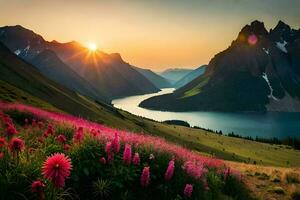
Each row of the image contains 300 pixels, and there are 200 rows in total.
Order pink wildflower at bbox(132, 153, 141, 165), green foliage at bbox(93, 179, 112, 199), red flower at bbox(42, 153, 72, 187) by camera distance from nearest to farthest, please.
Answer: red flower at bbox(42, 153, 72, 187), green foliage at bbox(93, 179, 112, 199), pink wildflower at bbox(132, 153, 141, 165)

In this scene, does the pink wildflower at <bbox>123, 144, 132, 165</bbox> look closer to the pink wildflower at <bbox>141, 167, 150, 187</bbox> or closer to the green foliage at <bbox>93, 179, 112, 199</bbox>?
the pink wildflower at <bbox>141, 167, 150, 187</bbox>

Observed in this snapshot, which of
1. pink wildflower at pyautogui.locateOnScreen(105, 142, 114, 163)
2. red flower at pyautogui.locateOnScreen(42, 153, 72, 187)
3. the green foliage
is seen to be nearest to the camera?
red flower at pyautogui.locateOnScreen(42, 153, 72, 187)

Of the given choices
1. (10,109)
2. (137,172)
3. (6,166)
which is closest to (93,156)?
(137,172)

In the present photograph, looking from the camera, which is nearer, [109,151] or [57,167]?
[57,167]

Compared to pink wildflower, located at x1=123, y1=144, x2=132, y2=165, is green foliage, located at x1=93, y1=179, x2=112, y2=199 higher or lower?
lower

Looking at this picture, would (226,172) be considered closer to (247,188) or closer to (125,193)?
(247,188)

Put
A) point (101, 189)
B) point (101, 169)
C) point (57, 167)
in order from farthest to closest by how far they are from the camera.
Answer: point (101, 169)
point (101, 189)
point (57, 167)

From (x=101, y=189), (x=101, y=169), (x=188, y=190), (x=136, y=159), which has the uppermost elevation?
(x=136, y=159)

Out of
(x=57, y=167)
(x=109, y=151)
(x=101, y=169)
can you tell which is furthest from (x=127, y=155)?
(x=57, y=167)

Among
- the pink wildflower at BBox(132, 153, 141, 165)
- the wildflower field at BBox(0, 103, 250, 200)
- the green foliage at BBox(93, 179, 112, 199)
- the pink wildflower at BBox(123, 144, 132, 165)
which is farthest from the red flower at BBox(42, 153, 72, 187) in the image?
the pink wildflower at BBox(132, 153, 141, 165)

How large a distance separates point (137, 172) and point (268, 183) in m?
12.3

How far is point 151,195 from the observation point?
12.5 m

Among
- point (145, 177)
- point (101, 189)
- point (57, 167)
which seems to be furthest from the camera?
point (145, 177)

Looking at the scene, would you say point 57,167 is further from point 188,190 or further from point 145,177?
point 188,190
